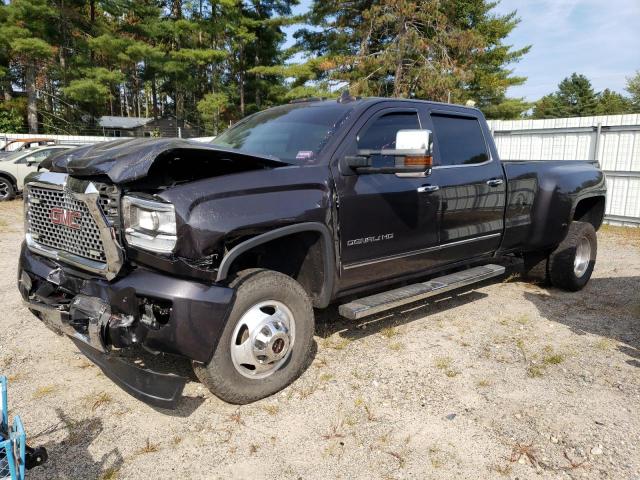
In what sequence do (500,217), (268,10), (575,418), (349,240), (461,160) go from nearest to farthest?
(575,418) < (349,240) < (461,160) < (500,217) < (268,10)

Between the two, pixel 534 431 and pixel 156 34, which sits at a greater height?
pixel 156 34

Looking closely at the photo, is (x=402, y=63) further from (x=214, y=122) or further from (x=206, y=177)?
(x=206, y=177)

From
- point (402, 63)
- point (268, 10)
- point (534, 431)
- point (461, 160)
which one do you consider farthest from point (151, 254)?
point (268, 10)

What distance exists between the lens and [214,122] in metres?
32.4

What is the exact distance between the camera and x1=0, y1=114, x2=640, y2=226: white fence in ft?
36.9

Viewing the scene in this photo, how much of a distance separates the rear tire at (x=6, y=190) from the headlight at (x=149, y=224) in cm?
1363

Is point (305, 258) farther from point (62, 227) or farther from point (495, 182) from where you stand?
point (495, 182)

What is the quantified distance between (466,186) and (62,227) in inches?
126

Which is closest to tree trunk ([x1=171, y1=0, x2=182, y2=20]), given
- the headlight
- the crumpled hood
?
the crumpled hood

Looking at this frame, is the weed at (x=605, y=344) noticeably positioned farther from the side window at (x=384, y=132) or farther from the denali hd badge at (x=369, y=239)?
the side window at (x=384, y=132)

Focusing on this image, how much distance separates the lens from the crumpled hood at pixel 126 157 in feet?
8.49

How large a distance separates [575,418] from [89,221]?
3.08 meters

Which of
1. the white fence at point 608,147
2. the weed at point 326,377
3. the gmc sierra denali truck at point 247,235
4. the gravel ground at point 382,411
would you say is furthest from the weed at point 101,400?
the white fence at point 608,147

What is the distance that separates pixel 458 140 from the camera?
4590mm
